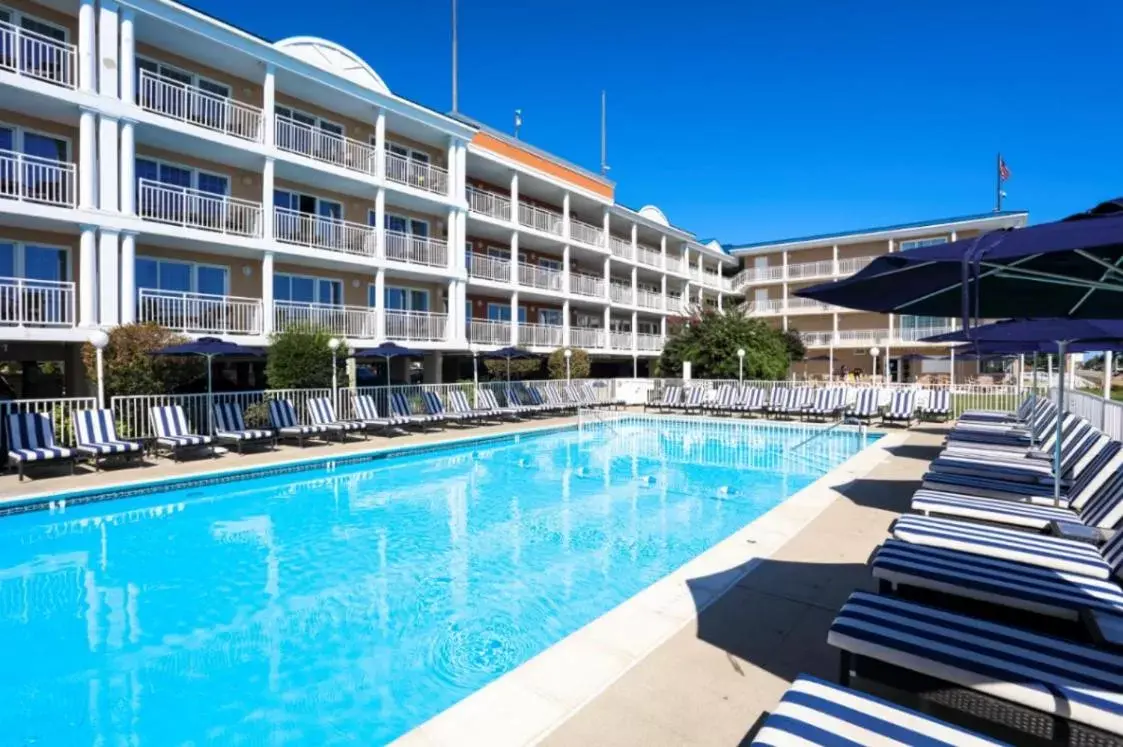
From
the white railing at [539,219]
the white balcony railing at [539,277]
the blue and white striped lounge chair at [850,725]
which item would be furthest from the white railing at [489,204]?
the blue and white striped lounge chair at [850,725]

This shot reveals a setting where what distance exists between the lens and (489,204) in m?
23.3

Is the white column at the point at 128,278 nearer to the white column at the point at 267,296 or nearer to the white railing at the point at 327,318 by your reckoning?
the white column at the point at 267,296

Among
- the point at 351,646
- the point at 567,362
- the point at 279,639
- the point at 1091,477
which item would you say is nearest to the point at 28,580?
the point at 279,639

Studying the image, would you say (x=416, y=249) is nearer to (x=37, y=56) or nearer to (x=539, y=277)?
(x=539, y=277)

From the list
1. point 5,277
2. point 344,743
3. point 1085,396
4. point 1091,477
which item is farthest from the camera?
point 5,277

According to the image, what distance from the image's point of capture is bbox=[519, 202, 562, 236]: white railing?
81.6 ft

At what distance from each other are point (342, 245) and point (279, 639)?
1496 cm

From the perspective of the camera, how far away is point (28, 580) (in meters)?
6.54

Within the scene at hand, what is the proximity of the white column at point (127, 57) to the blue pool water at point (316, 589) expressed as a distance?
31.0ft

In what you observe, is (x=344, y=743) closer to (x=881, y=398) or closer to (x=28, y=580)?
(x=28, y=580)

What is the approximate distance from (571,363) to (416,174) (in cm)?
914

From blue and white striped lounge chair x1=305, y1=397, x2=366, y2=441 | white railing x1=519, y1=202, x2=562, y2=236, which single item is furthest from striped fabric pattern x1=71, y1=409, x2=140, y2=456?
white railing x1=519, y1=202, x2=562, y2=236

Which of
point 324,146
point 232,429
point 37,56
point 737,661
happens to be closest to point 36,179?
point 37,56

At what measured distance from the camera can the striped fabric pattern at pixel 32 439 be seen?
10064 mm
